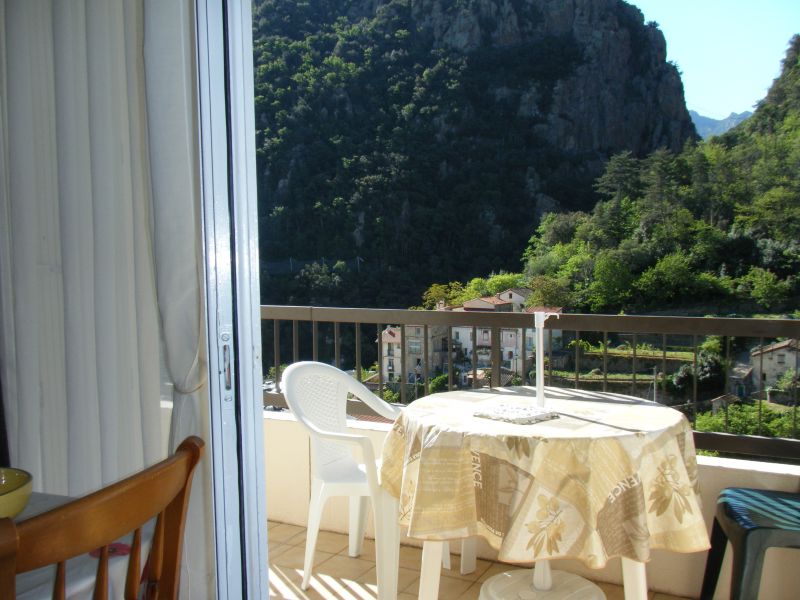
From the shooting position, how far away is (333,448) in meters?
2.38

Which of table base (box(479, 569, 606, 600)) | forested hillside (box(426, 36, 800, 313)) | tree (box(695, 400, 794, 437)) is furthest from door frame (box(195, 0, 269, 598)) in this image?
forested hillside (box(426, 36, 800, 313))

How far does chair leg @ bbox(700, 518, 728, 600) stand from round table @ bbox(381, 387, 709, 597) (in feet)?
1.31

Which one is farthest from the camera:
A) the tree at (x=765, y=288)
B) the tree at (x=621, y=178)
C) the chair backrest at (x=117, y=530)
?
the tree at (x=621, y=178)

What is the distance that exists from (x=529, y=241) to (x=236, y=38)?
21.1 metres

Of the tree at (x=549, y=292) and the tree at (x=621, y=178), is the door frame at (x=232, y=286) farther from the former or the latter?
the tree at (x=621, y=178)

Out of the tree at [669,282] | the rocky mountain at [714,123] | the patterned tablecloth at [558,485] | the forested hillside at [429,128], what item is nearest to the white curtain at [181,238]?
the patterned tablecloth at [558,485]

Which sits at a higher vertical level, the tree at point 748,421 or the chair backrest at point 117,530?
the chair backrest at point 117,530

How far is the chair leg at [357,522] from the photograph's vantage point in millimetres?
2496

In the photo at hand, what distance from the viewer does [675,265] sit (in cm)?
2112

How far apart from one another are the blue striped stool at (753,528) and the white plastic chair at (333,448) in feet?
2.90

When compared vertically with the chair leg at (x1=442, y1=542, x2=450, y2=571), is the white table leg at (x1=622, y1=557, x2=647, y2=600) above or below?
above

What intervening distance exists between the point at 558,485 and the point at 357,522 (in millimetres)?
1135

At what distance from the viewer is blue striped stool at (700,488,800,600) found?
175cm

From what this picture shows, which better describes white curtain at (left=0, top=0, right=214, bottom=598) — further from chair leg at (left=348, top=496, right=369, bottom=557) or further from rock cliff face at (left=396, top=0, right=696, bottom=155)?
rock cliff face at (left=396, top=0, right=696, bottom=155)
